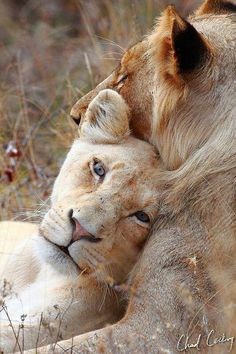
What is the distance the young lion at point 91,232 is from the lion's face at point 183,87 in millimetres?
76

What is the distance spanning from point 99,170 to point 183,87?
1.33 feet

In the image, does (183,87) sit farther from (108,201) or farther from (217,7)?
(217,7)

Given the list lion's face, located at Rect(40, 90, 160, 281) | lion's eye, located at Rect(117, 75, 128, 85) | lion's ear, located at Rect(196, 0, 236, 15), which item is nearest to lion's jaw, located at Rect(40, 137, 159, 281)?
lion's face, located at Rect(40, 90, 160, 281)

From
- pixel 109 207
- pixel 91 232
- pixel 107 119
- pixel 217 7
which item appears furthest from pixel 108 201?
pixel 217 7

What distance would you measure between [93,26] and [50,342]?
18.5ft

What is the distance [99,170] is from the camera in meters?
3.47

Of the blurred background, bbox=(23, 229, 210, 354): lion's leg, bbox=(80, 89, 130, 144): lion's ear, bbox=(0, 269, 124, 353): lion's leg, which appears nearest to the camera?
bbox=(23, 229, 210, 354): lion's leg

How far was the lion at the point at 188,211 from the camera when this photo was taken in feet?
10.5

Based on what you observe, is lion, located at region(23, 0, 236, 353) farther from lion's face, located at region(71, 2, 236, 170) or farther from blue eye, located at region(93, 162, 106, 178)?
blue eye, located at region(93, 162, 106, 178)

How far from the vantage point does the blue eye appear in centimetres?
346

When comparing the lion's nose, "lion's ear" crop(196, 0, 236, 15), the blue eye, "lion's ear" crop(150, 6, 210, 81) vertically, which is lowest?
the lion's nose

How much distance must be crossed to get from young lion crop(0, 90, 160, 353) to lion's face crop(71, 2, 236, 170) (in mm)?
76

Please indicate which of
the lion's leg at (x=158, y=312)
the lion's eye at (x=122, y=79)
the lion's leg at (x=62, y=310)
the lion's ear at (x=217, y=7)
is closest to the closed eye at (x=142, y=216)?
the lion's leg at (x=158, y=312)

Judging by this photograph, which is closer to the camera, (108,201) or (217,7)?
(108,201)
